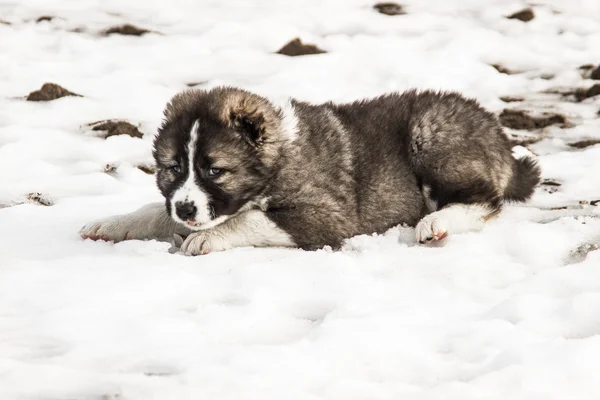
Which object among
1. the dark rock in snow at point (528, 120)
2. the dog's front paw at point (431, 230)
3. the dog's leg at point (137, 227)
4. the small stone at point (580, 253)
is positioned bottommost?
the dark rock in snow at point (528, 120)

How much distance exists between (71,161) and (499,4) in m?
6.69

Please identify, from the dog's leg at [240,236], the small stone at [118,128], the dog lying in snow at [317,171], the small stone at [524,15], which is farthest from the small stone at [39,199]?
the small stone at [524,15]

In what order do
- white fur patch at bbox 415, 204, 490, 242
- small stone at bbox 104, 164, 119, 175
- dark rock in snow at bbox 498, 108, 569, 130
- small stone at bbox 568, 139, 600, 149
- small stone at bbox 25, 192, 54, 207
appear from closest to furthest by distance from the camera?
white fur patch at bbox 415, 204, 490, 242, small stone at bbox 25, 192, 54, 207, small stone at bbox 104, 164, 119, 175, small stone at bbox 568, 139, 600, 149, dark rock in snow at bbox 498, 108, 569, 130

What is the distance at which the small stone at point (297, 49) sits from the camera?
9.23 m

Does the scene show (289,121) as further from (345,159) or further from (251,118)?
(345,159)

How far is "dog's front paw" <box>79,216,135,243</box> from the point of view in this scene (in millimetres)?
4496

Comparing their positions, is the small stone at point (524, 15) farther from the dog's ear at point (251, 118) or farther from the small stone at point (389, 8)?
the dog's ear at point (251, 118)

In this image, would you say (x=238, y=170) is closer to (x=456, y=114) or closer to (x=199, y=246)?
(x=199, y=246)

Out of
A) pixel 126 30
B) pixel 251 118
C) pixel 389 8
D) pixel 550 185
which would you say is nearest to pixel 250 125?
pixel 251 118

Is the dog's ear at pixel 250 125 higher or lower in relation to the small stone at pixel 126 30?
higher

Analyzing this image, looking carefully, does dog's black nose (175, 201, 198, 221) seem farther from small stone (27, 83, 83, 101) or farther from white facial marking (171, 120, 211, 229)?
small stone (27, 83, 83, 101)

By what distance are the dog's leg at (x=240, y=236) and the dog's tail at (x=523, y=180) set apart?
5.67 feet

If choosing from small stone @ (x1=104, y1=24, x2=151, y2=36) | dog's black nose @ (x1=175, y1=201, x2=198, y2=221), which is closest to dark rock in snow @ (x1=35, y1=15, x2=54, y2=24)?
small stone @ (x1=104, y1=24, x2=151, y2=36)

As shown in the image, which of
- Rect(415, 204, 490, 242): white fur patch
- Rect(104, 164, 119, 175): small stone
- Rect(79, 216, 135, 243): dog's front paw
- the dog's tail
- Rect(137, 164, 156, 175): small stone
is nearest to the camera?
Rect(415, 204, 490, 242): white fur patch
